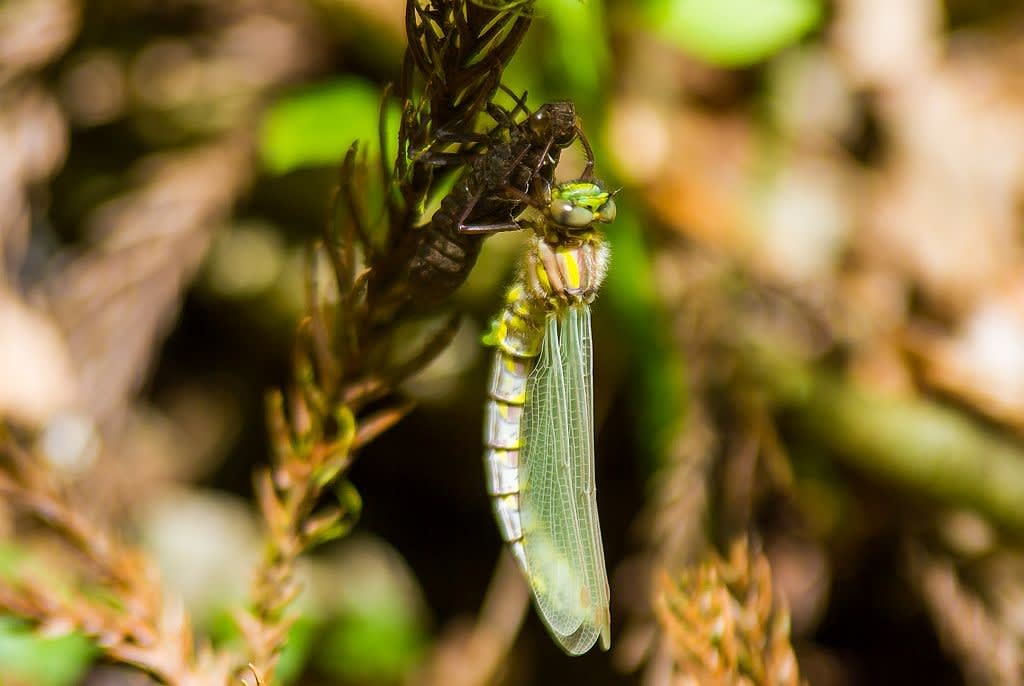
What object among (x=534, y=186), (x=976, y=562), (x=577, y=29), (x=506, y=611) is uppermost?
(x=577, y=29)

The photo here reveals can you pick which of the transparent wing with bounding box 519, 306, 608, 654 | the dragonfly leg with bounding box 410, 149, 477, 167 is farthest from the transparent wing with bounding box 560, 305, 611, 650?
the dragonfly leg with bounding box 410, 149, 477, 167

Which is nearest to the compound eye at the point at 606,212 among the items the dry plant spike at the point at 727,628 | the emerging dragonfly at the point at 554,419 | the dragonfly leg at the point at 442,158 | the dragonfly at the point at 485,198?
the emerging dragonfly at the point at 554,419

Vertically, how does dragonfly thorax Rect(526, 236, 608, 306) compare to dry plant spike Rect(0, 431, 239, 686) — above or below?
above

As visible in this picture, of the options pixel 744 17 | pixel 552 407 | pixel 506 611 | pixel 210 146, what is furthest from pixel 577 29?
pixel 506 611

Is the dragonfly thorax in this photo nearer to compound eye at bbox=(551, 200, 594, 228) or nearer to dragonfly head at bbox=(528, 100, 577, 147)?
compound eye at bbox=(551, 200, 594, 228)

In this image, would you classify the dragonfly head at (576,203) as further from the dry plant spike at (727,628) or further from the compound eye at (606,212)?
the dry plant spike at (727,628)

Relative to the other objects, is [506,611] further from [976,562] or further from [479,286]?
[976,562]
